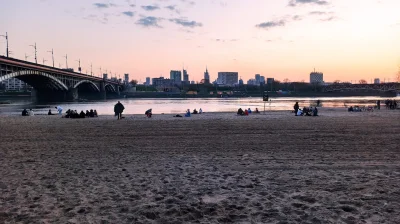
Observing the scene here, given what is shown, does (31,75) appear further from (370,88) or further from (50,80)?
(370,88)

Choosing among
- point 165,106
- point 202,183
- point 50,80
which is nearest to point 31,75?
point 50,80

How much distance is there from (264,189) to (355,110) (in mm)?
35848

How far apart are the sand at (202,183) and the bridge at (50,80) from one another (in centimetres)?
5206

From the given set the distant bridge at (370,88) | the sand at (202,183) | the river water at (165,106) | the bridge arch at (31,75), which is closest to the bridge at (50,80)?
the bridge arch at (31,75)

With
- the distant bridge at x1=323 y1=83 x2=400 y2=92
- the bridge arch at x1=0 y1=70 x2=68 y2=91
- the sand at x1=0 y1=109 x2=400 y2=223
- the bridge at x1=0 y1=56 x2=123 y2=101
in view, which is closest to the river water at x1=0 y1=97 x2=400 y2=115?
the bridge arch at x1=0 y1=70 x2=68 y2=91

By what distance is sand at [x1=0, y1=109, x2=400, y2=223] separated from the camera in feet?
17.6

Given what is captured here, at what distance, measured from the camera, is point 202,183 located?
7254mm

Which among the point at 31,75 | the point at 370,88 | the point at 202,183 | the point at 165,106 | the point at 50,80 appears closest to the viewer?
the point at 202,183

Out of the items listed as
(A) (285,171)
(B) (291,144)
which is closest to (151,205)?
(A) (285,171)

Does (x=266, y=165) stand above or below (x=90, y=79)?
below

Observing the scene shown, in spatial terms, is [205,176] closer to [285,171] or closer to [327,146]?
[285,171]

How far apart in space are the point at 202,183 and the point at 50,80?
8292 centimetres

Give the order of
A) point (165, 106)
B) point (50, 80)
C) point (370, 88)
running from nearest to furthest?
point (165, 106) → point (50, 80) → point (370, 88)

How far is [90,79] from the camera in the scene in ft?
367
